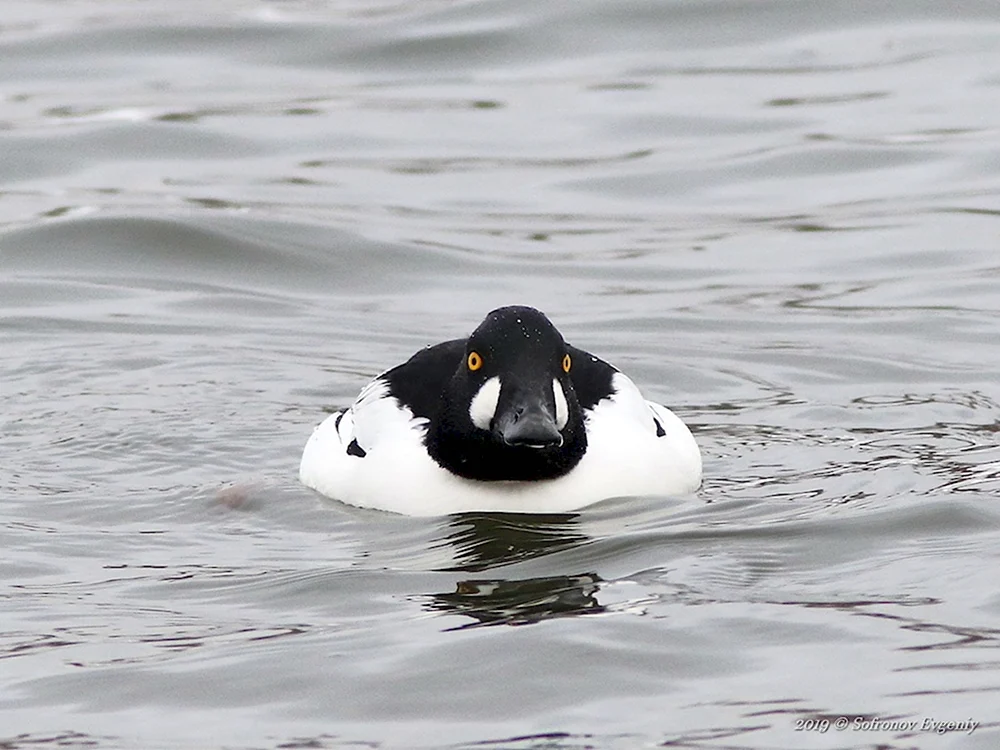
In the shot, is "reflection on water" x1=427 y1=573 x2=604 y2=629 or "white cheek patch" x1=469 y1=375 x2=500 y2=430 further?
"white cheek patch" x1=469 y1=375 x2=500 y2=430

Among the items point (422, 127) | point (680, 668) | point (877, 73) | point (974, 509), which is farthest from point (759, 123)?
point (680, 668)

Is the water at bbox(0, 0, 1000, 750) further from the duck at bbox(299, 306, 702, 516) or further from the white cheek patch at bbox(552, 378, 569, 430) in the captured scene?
the white cheek patch at bbox(552, 378, 569, 430)

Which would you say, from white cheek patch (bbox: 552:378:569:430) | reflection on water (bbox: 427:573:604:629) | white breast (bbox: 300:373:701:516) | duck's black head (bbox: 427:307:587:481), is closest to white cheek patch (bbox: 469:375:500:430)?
duck's black head (bbox: 427:307:587:481)

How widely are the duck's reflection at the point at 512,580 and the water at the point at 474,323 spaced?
0.06 ft

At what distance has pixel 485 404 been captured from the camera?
7.69 m

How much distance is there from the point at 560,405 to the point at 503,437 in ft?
1.24

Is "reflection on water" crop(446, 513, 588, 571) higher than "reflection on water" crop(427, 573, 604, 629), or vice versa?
"reflection on water" crop(446, 513, 588, 571)

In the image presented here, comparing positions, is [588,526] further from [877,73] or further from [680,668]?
[877,73]

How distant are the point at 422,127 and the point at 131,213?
2909 mm

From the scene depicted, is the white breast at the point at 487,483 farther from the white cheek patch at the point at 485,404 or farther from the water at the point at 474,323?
the white cheek patch at the point at 485,404

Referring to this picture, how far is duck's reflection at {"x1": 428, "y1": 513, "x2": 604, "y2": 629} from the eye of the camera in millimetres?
6832

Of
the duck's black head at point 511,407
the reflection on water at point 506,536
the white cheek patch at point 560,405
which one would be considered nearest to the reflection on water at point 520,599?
the reflection on water at point 506,536

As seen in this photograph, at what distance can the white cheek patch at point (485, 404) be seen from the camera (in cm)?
761

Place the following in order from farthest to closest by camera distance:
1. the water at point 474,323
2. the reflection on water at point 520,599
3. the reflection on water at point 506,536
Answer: the reflection on water at point 506,536 → the reflection on water at point 520,599 → the water at point 474,323
